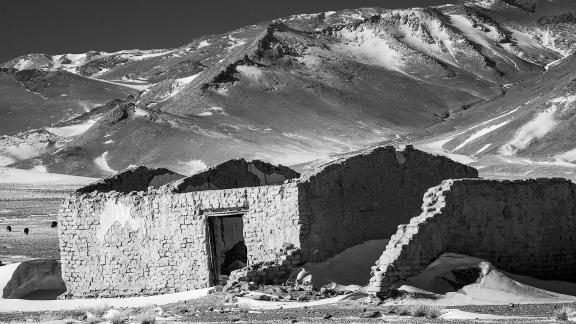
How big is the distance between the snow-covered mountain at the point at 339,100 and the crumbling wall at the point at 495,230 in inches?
1197

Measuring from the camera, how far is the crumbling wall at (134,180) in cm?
2356

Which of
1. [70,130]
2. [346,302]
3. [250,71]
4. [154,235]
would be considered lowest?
[346,302]

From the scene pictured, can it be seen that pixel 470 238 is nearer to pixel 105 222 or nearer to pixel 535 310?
pixel 535 310

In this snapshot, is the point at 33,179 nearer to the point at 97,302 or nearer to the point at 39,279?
the point at 39,279

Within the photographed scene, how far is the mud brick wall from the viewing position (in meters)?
19.1

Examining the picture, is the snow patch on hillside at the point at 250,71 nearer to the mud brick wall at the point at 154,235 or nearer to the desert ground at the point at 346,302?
the mud brick wall at the point at 154,235

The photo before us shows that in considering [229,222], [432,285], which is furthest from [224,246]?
[432,285]

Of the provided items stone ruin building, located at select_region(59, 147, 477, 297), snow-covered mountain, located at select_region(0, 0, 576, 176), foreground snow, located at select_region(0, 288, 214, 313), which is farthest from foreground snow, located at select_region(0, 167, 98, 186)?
foreground snow, located at select_region(0, 288, 214, 313)

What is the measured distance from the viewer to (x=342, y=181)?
1970cm

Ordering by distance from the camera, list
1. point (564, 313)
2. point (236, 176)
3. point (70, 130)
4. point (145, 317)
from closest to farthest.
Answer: point (564, 313), point (145, 317), point (236, 176), point (70, 130)

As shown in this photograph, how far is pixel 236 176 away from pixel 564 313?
35.6ft

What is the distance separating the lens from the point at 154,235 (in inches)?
803

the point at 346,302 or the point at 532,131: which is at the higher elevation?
the point at 532,131

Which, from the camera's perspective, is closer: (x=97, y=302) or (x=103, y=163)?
(x=97, y=302)
